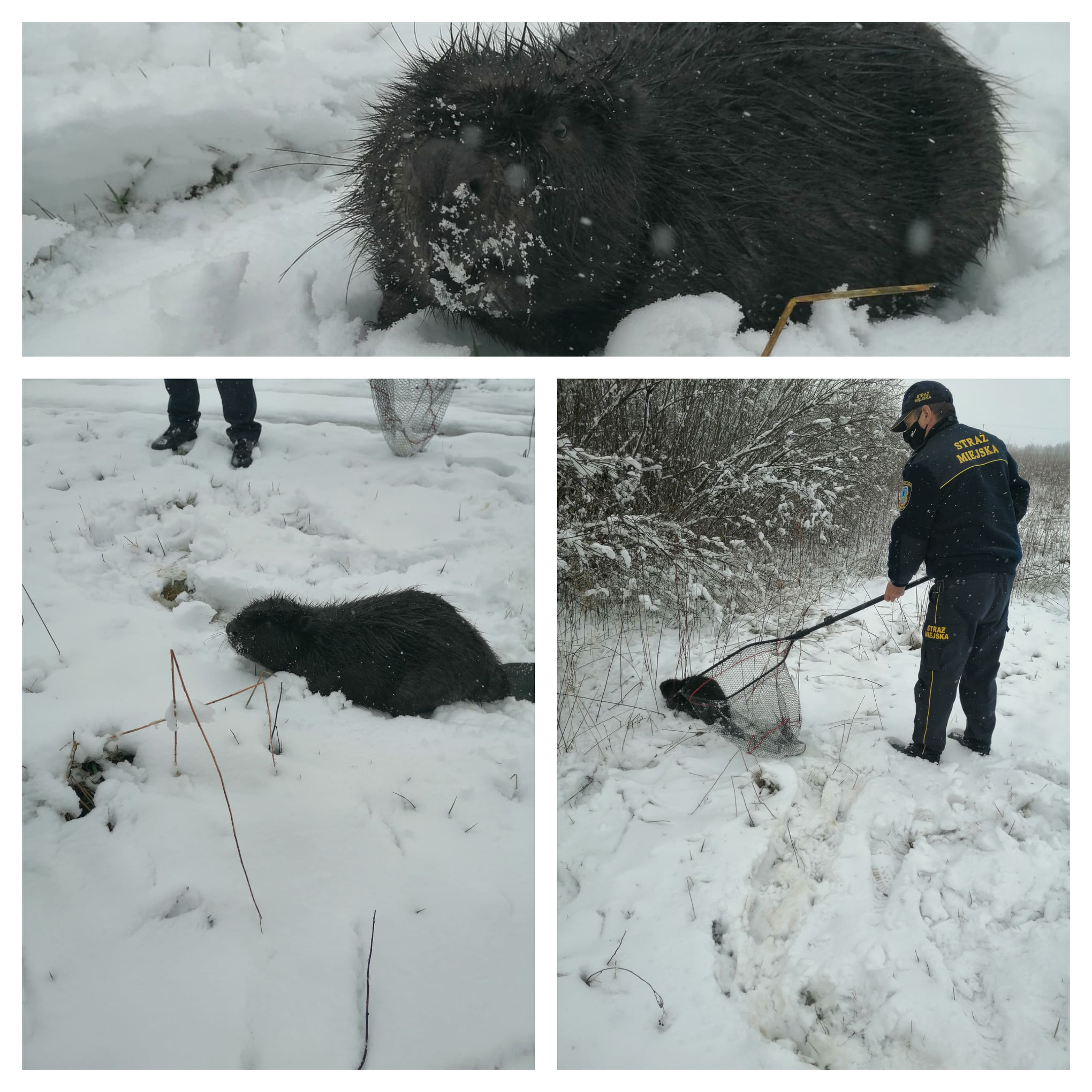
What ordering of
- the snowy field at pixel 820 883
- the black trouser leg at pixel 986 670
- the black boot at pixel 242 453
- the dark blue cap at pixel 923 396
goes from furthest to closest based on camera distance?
the black trouser leg at pixel 986 670 < the black boot at pixel 242 453 < the dark blue cap at pixel 923 396 < the snowy field at pixel 820 883

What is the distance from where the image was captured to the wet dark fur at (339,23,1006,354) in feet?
6.12

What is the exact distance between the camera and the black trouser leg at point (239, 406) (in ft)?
6.55

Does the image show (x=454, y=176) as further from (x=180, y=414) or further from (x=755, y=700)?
(x=755, y=700)

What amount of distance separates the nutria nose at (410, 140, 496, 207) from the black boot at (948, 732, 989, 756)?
7.62 feet

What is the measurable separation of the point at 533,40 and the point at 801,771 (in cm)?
246

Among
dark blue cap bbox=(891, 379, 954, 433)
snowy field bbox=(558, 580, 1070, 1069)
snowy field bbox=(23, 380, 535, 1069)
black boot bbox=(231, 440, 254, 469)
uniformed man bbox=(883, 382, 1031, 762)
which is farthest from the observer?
uniformed man bbox=(883, 382, 1031, 762)

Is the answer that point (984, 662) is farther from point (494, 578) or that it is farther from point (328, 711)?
point (328, 711)

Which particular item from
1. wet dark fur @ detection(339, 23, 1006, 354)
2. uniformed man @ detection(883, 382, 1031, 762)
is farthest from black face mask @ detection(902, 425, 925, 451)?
wet dark fur @ detection(339, 23, 1006, 354)

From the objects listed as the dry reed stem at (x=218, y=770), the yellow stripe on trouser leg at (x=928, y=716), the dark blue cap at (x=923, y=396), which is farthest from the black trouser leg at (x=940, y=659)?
the dry reed stem at (x=218, y=770)

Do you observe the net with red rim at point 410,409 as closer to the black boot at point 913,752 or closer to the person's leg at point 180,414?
the person's leg at point 180,414

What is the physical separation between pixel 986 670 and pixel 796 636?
0.64 meters

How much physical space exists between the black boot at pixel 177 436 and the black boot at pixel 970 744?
2.70m

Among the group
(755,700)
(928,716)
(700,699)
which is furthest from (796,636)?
(928,716)

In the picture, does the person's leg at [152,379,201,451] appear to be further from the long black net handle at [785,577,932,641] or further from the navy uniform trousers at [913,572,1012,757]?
the navy uniform trousers at [913,572,1012,757]
